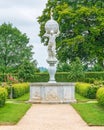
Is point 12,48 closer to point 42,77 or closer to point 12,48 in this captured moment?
point 12,48

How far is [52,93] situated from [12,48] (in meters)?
44.4

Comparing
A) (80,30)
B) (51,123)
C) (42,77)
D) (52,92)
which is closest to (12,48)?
(42,77)

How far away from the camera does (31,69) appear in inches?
1978

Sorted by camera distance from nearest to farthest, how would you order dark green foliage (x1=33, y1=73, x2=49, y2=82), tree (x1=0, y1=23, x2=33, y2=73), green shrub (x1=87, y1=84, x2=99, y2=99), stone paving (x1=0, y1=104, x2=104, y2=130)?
stone paving (x1=0, y1=104, x2=104, y2=130), green shrub (x1=87, y1=84, x2=99, y2=99), dark green foliage (x1=33, y1=73, x2=49, y2=82), tree (x1=0, y1=23, x2=33, y2=73)

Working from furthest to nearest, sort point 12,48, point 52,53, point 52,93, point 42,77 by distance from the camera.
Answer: point 12,48 < point 42,77 < point 52,53 < point 52,93

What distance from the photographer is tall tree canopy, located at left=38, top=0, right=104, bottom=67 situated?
42.1m

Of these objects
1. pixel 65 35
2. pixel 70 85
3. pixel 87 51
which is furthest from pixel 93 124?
pixel 65 35

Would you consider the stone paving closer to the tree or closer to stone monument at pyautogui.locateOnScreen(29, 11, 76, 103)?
stone monument at pyautogui.locateOnScreen(29, 11, 76, 103)

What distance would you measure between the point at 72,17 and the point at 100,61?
5468 millimetres

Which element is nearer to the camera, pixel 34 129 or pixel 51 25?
pixel 34 129

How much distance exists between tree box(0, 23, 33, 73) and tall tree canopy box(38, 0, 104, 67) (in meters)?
21.4

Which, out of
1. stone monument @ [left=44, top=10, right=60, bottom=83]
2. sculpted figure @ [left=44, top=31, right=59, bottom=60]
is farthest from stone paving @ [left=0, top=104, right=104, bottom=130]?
sculpted figure @ [left=44, top=31, right=59, bottom=60]

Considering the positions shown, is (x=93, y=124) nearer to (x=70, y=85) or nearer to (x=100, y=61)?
(x=70, y=85)

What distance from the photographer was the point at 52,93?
23484mm
